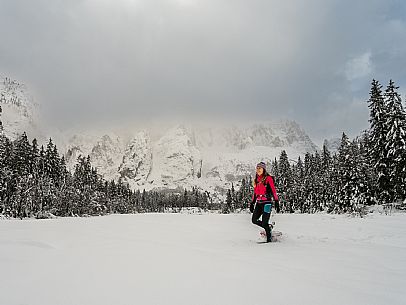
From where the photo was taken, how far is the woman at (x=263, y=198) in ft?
26.7

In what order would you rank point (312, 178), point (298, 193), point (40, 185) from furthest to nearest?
point (298, 193) < point (312, 178) < point (40, 185)

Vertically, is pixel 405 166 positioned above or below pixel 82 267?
above

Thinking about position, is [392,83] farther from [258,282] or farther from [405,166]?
[258,282]

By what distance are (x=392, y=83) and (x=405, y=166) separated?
9.23 metres

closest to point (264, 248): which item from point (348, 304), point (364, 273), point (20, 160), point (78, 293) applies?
point (364, 273)

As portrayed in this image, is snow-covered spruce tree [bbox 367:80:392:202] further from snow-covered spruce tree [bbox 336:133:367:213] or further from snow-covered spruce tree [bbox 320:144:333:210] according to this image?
snow-covered spruce tree [bbox 320:144:333:210]

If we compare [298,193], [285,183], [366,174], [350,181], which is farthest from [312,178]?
[350,181]

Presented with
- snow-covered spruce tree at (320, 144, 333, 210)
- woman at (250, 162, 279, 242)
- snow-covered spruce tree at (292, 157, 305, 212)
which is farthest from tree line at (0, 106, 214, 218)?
snow-covered spruce tree at (320, 144, 333, 210)

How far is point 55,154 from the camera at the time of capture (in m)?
59.3

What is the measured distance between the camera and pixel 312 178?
63.6 m

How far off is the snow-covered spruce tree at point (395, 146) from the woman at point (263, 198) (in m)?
26.6

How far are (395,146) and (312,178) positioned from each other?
1395 inches

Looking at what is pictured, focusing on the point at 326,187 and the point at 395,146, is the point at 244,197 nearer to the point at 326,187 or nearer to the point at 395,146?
the point at 326,187

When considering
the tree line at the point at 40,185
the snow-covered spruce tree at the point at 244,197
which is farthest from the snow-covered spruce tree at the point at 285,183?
the tree line at the point at 40,185
